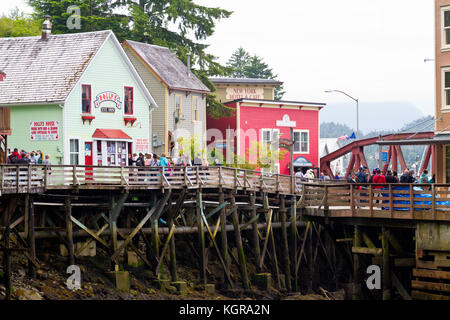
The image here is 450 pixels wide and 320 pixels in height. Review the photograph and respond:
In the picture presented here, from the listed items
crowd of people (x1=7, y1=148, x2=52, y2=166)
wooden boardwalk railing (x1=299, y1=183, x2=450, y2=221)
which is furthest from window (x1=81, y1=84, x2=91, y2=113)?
wooden boardwalk railing (x1=299, y1=183, x2=450, y2=221)

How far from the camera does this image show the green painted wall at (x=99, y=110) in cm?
3978

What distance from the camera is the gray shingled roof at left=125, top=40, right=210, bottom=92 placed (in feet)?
165

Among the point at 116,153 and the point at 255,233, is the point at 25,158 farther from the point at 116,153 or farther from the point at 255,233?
the point at 116,153

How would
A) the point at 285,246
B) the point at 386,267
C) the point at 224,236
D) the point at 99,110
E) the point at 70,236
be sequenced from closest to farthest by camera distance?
the point at 386,267 < the point at 70,236 < the point at 224,236 < the point at 285,246 < the point at 99,110

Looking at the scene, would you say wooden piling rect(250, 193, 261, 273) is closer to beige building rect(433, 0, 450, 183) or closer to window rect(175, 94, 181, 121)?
beige building rect(433, 0, 450, 183)

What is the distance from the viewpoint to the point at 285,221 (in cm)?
3891

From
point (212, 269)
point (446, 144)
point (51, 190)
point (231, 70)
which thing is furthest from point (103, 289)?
point (231, 70)

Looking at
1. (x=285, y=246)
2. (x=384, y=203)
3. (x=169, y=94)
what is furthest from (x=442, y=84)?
(x=169, y=94)

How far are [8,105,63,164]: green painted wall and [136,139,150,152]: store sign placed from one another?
5.48 metres

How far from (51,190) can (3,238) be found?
263 centimetres

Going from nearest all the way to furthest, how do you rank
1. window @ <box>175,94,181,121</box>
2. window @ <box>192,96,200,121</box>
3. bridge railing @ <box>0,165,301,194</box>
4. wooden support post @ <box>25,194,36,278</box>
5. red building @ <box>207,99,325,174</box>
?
1. bridge railing @ <box>0,165,301,194</box>
2. wooden support post @ <box>25,194,36,278</box>
3. window @ <box>175,94,181,121</box>
4. window @ <box>192,96,200,121</box>
5. red building @ <box>207,99,325,174</box>

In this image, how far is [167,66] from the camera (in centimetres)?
5203

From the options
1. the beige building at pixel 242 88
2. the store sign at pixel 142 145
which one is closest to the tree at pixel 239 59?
the beige building at pixel 242 88

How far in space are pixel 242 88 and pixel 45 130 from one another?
29.1 meters
